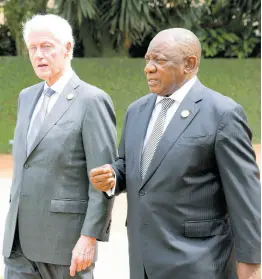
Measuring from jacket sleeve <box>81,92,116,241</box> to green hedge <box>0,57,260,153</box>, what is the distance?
12948 mm

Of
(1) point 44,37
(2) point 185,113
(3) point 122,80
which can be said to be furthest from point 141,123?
(3) point 122,80

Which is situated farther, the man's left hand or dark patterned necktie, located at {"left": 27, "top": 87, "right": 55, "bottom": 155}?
dark patterned necktie, located at {"left": 27, "top": 87, "right": 55, "bottom": 155}

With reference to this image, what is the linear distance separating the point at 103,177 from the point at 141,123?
0.34 m

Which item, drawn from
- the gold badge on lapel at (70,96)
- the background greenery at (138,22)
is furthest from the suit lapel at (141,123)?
the background greenery at (138,22)

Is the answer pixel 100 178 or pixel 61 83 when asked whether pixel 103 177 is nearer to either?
pixel 100 178

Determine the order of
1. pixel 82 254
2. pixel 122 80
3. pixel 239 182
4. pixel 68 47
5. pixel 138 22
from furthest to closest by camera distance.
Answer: pixel 122 80 < pixel 138 22 < pixel 68 47 < pixel 82 254 < pixel 239 182

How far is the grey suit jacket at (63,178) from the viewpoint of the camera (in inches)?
140

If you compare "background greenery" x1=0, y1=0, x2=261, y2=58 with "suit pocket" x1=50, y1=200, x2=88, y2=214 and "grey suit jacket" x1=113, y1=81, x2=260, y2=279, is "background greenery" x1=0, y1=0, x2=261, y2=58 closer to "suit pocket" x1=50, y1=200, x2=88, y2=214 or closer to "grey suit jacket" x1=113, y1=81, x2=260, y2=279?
"suit pocket" x1=50, y1=200, x2=88, y2=214

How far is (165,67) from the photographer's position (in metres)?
3.06

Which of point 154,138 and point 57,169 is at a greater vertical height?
point 154,138

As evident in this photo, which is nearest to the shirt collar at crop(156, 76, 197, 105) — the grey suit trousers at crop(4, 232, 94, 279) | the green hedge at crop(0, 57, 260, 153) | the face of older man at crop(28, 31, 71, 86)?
the face of older man at crop(28, 31, 71, 86)

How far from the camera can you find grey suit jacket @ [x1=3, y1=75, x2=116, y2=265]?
3549mm

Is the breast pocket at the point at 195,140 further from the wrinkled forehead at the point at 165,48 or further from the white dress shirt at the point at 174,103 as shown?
the wrinkled forehead at the point at 165,48

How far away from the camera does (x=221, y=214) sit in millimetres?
3109
